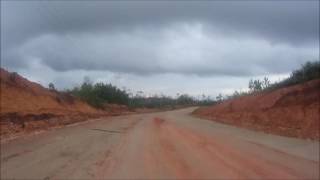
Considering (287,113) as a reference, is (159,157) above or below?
below

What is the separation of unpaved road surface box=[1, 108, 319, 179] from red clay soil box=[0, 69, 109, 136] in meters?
3.65

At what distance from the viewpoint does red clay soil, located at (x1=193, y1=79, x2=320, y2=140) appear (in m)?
24.6

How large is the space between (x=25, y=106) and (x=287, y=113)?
17128 mm

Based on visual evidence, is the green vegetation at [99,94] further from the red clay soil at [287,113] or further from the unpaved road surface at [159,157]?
the unpaved road surface at [159,157]

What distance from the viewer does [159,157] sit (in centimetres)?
1780

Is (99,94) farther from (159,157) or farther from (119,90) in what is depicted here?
(159,157)

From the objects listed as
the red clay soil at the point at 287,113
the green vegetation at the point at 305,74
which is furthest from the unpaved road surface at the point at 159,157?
the green vegetation at the point at 305,74

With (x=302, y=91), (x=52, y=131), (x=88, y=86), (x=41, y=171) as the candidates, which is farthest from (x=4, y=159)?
(x=88, y=86)

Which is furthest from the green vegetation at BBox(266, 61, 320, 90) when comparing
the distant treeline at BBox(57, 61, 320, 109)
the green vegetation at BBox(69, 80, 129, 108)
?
the green vegetation at BBox(69, 80, 129, 108)

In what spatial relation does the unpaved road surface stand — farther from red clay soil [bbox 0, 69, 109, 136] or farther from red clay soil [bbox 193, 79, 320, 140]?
red clay soil [bbox 0, 69, 109, 136]

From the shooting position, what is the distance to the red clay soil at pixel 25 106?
2863 centimetres

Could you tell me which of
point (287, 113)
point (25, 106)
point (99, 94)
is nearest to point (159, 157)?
point (287, 113)

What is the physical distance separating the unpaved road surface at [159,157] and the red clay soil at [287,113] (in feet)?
4.95

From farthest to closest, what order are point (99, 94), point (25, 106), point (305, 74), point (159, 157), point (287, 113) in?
point (99, 94) → point (25, 106) → point (305, 74) → point (287, 113) → point (159, 157)
